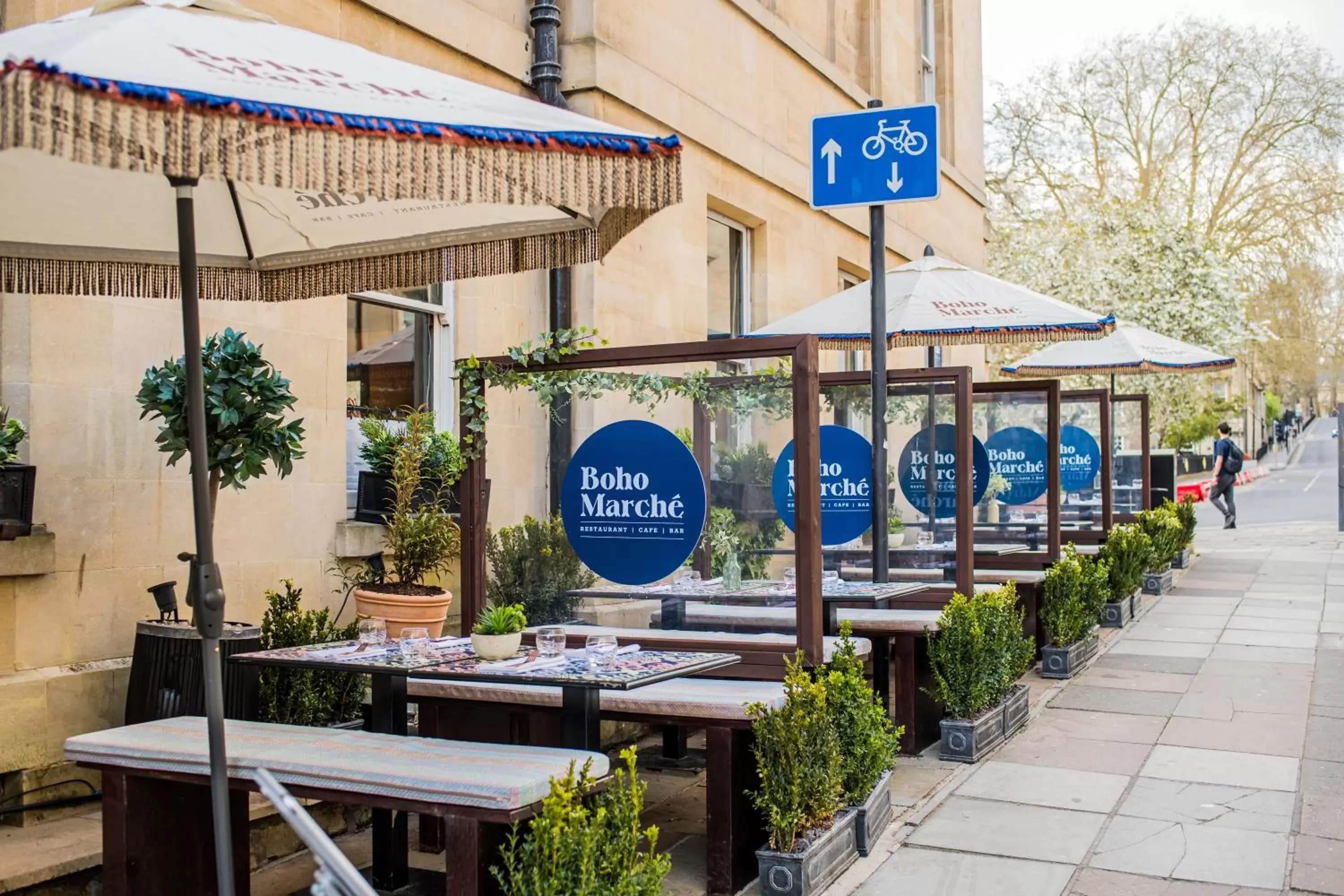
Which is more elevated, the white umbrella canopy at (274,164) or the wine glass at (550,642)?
the white umbrella canopy at (274,164)

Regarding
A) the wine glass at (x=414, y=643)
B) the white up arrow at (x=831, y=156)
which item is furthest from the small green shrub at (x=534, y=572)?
the white up arrow at (x=831, y=156)

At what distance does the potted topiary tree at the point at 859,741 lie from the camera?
5.56 m

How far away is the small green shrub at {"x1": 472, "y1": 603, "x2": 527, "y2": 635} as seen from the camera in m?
4.94

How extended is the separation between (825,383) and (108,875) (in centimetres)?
501

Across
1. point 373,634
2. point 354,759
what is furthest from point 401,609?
point 354,759

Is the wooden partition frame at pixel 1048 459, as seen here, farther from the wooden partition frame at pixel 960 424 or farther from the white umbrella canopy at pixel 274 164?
the white umbrella canopy at pixel 274 164

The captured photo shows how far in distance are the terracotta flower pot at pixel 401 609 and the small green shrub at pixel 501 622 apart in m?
1.62

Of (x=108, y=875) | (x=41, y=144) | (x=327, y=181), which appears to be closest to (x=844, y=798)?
(x=108, y=875)

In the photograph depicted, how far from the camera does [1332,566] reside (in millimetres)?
17969

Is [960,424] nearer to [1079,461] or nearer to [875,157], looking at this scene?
[875,157]

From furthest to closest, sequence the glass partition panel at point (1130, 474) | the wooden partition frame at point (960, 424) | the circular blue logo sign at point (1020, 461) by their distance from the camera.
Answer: the glass partition panel at point (1130, 474)
the circular blue logo sign at point (1020, 461)
the wooden partition frame at point (960, 424)

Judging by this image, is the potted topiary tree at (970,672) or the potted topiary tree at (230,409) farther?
the potted topiary tree at (970,672)

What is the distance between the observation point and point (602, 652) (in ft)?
16.1

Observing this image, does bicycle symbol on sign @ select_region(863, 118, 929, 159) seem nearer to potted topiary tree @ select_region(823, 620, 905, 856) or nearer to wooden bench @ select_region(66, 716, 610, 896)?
potted topiary tree @ select_region(823, 620, 905, 856)
